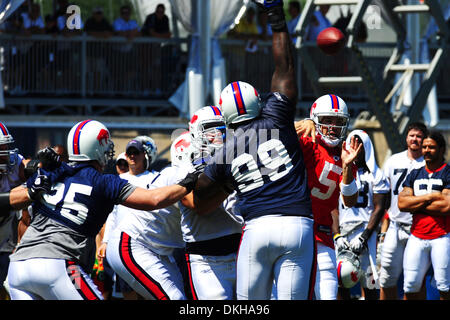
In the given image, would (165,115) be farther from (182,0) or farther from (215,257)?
(215,257)

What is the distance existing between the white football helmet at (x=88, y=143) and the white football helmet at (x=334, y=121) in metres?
1.76

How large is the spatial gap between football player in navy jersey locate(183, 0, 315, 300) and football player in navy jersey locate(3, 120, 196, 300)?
411 millimetres

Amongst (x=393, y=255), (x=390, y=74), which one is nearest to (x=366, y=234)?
(x=393, y=255)

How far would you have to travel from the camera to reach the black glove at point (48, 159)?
18.2ft

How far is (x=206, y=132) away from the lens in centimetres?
641

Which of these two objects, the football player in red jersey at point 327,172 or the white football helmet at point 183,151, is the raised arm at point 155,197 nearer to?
the white football helmet at point 183,151

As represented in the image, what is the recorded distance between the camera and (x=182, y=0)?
46.0 feet

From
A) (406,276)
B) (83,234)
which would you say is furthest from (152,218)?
(406,276)

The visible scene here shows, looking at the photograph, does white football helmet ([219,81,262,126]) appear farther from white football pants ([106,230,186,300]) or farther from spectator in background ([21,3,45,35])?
spectator in background ([21,3,45,35])

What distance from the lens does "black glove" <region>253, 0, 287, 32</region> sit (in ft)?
19.1

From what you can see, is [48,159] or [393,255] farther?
[393,255]

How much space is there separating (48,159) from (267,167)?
1428 millimetres

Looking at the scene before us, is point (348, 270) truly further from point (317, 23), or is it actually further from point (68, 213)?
point (317, 23)

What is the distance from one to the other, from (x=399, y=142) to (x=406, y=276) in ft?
13.7
